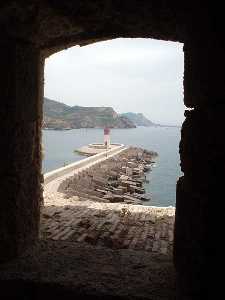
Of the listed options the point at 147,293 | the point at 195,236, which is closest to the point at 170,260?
the point at 147,293

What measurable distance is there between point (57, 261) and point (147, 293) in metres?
1.17

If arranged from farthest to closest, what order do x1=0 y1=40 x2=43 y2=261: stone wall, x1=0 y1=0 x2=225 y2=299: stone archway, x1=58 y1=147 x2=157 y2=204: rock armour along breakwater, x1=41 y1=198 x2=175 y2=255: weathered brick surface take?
x1=58 y1=147 x2=157 y2=204: rock armour along breakwater → x1=41 y1=198 x2=175 y2=255: weathered brick surface → x1=0 y1=40 x2=43 y2=261: stone wall → x1=0 y1=0 x2=225 y2=299: stone archway

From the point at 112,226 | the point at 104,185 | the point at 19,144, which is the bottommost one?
the point at 104,185

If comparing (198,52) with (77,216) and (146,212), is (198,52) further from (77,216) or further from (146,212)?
(146,212)

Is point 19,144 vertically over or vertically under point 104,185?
over

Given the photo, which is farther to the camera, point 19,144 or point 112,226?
point 112,226

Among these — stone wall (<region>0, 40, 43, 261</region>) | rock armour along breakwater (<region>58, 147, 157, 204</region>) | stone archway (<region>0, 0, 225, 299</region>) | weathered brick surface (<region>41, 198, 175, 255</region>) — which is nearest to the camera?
stone archway (<region>0, 0, 225, 299</region>)

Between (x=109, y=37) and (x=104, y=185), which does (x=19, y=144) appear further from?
(x=104, y=185)

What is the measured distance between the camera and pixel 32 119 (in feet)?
14.2

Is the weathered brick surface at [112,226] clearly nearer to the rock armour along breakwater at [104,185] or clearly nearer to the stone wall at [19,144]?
the stone wall at [19,144]

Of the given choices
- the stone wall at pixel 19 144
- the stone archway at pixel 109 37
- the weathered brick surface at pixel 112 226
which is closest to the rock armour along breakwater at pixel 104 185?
the weathered brick surface at pixel 112 226

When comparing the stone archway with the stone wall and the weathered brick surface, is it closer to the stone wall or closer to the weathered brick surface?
the stone wall

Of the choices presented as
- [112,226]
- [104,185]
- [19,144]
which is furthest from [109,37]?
[104,185]

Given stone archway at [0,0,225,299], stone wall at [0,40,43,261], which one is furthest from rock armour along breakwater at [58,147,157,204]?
stone archway at [0,0,225,299]
